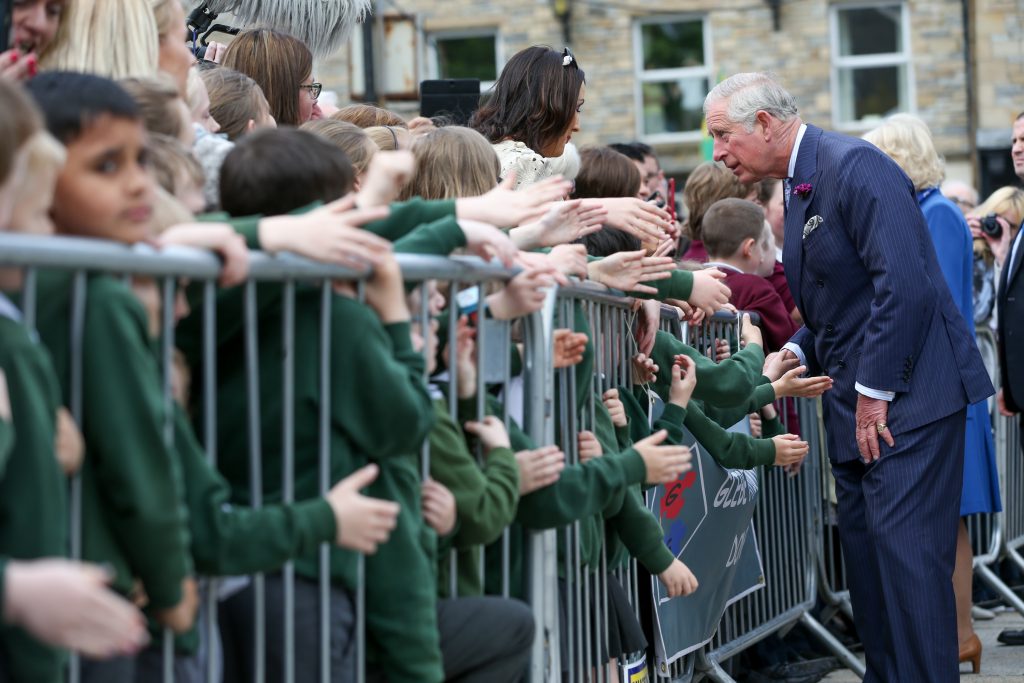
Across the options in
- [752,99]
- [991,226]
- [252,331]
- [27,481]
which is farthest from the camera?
[991,226]

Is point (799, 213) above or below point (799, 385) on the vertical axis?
above

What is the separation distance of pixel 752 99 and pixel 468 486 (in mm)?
2990

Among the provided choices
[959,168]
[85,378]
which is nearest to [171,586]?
[85,378]

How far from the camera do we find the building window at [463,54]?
25.2 meters

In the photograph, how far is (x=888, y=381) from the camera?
17.8 ft

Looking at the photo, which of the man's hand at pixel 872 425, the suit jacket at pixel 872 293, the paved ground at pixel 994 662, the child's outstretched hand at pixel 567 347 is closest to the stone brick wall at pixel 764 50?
the paved ground at pixel 994 662

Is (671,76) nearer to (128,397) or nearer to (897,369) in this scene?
(897,369)

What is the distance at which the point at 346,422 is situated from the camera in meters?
2.89

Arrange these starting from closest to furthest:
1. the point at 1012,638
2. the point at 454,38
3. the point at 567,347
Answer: the point at 567,347 < the point at 1012,638 < the point at 454,38

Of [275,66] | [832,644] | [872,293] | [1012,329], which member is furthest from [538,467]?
[1012,329]

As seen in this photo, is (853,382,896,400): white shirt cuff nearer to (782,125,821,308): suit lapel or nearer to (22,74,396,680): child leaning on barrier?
(782,125,821,308): suit lapel

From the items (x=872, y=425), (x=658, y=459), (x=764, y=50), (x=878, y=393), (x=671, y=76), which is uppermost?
(x=764, y=50)

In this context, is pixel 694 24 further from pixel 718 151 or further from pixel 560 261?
pixel 560 261

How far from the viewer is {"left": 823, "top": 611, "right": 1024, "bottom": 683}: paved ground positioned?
21.3ft
